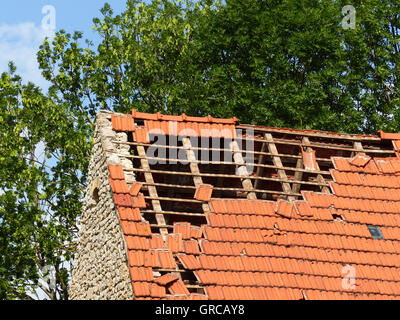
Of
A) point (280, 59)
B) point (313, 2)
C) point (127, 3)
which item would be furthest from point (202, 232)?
point (127, 3)

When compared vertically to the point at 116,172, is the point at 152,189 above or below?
below

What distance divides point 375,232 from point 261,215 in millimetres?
2635

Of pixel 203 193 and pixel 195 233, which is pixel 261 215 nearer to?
pixel 203 193

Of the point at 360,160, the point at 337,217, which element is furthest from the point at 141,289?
the point at 360,160

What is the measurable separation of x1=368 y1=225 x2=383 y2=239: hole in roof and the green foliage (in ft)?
46.8

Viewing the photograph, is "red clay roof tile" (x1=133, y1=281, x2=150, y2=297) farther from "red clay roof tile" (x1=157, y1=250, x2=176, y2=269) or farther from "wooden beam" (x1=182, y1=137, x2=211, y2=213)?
"wooden beam" (x1=182, y1=137, x2=211, y2=213)

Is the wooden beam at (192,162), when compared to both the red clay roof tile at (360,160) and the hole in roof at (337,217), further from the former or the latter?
the red clay roof tile at (360,160)

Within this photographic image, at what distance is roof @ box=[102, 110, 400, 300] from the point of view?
44.8ft

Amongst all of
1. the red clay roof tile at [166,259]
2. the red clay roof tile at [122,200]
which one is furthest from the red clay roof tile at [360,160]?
the red clay roof tile at [122,200]

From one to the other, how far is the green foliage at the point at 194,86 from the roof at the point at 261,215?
1189 cm

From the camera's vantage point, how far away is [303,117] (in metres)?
30.0

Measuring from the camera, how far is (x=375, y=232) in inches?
606

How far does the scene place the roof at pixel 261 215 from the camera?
44.8ft
